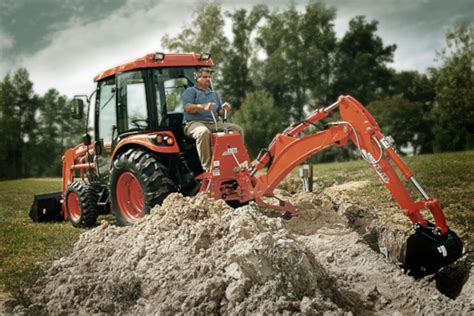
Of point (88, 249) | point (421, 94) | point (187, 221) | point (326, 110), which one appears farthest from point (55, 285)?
point (421, 94)

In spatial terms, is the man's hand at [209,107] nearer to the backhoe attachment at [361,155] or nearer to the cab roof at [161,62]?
the backhoe attachment at [361,155]

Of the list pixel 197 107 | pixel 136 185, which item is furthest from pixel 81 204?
pixel 197 107

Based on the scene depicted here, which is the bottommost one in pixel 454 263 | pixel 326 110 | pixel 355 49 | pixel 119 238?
pixel 454 263

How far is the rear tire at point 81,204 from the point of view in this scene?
22.9 ft

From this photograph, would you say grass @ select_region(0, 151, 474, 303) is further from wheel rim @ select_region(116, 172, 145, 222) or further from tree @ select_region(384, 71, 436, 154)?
tree @ select_region(384, 71, 436, 154)

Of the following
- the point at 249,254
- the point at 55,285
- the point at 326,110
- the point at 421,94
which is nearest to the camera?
the point at 249,254

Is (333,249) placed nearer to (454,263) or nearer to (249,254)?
(454,263)

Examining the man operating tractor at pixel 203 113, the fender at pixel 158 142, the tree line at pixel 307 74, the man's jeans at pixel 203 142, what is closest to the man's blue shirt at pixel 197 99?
the man operating tractor at pixel 203 113

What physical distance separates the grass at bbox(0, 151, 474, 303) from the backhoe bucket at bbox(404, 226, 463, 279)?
1570 millimetres

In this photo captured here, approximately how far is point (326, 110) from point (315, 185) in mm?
4681

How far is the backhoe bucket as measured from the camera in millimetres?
4078

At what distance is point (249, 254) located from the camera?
350cm

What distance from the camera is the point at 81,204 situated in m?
7.01

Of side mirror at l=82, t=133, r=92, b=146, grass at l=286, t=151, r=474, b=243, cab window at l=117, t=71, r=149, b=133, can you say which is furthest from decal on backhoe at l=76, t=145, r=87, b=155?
grass at l=286, t=151, r=474, b=243
